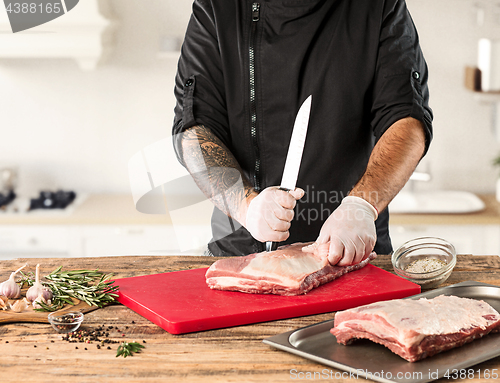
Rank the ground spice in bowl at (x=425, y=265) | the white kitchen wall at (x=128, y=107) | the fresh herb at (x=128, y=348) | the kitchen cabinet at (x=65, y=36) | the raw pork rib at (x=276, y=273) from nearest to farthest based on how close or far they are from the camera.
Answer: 1. the fresh herb at (x=128, y=348)
2. the raw pork rib at (x=276, y=273)
3. the ground spice in bowl at (x=425, y=265)
4. the kitchen cabinet at (x=65, y=36)
5. the white kitchen wall at (x=128, y=107)

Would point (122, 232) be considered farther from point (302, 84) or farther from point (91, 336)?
point (91, 336)

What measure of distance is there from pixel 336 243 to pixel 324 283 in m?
0.12

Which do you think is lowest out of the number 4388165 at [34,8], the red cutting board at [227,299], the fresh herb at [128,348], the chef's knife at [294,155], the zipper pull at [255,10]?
the red cutting board at [227,299]

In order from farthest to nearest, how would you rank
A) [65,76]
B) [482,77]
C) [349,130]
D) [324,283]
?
[65,76], [482,77], [349,130], [324,283]

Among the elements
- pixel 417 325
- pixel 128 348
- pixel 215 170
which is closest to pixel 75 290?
pixel 128 348

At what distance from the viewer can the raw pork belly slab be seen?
37.7 inches

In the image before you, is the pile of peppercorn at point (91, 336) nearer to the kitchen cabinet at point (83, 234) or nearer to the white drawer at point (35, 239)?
the kitchen cabinet at point (83, 234)

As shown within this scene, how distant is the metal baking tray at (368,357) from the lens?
0.90 metres

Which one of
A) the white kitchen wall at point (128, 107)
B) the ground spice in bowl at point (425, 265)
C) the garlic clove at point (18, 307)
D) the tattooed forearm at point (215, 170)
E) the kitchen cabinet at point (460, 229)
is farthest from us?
the white kitchen wall at point (128, 107)

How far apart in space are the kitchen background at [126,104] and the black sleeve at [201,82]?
1.90 metres

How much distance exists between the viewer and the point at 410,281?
56.1 inches

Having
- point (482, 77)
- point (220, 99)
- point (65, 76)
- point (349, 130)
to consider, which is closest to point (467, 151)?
point (482, 77)

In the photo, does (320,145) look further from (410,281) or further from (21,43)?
(21,43)

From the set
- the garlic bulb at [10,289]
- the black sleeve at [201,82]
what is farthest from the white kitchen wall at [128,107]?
the garlic bulb at [10,289]
